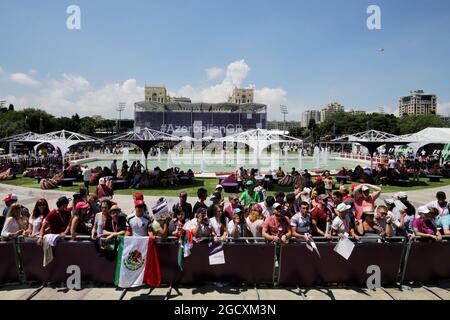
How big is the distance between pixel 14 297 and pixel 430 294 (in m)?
7.40

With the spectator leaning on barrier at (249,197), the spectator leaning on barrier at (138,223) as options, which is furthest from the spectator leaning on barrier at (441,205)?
the spectator leaning on barrier at (138,223)

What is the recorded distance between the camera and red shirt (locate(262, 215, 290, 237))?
18.3ft

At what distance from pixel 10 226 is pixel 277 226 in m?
5.08

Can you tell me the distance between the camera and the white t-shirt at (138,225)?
5586 millimetres

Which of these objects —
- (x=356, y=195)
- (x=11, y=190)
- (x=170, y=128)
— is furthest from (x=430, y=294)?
(x=170, y=128)

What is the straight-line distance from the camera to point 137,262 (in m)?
5.41

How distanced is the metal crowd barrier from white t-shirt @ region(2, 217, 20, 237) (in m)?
0.26

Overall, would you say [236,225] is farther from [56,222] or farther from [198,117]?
[198,117]

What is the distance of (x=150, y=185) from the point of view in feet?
60.2

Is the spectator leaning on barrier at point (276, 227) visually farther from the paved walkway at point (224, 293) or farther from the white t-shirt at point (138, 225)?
the white t-shirt at point (138, 225)

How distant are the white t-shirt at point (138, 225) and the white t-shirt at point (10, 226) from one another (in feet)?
7.06

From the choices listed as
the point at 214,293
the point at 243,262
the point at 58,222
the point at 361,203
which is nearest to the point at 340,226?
the point at 361,203

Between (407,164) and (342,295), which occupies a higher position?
(407,164)
